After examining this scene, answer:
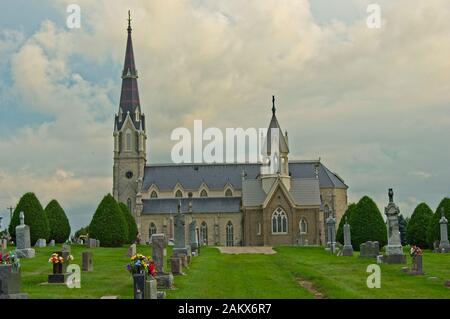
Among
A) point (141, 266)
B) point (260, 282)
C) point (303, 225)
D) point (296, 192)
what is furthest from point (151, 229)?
point (141, 266)

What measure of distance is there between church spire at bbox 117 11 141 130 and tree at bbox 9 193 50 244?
1748 inches

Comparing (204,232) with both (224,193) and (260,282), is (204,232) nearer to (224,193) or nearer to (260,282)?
(224,193)

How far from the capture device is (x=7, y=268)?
1745 centimetres

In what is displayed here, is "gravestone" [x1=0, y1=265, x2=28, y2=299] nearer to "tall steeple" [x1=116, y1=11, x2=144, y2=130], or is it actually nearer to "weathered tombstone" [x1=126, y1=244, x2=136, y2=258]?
"weathered tombstone" [x1=126, y1=244, x2=136, y2=258]

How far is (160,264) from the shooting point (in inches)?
954

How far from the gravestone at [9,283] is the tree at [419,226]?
140 ft

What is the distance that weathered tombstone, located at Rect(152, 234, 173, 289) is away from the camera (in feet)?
76.4

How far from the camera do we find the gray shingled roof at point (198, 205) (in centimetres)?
8575

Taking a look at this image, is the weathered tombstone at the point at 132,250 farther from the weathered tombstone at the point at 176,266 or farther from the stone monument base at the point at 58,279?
the stone monument base at the point at 58,279

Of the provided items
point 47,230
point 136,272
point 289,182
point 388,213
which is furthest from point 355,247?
point 136,272

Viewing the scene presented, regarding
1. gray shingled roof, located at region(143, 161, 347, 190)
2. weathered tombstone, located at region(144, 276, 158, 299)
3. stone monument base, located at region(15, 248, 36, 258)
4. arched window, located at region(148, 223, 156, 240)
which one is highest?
gray shingled roof, located at region(143, 161, 347, 190)

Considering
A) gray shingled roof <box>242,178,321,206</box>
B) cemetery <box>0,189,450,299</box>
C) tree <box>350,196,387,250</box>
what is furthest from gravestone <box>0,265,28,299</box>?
gray shingled roof <box>242,178,321,206</box>

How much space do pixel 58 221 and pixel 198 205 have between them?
2978cm
